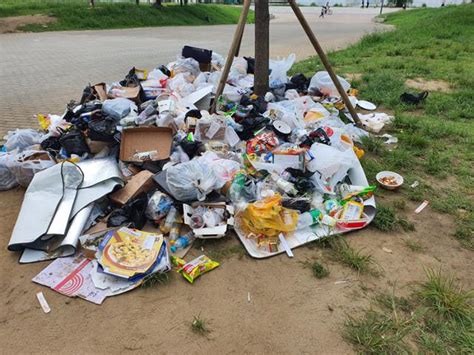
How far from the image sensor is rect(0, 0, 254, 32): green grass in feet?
47.6

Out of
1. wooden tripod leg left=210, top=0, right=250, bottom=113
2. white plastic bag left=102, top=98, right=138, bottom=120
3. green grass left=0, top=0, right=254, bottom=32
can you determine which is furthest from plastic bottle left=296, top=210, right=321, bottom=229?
green grass left=0, top=0, right=254, bottom=32

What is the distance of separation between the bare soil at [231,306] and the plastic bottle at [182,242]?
9 centimetres

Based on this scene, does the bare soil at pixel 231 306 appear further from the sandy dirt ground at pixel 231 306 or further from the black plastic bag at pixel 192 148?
the black plastic bag at pixel 192 148

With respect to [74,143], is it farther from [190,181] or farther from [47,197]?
[190,181]

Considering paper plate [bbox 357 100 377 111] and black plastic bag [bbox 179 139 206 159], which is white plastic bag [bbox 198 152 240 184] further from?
paper plate [bbox 357 100 377 111]

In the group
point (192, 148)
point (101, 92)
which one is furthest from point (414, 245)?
point (101, 92)

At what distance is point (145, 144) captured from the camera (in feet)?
10.6

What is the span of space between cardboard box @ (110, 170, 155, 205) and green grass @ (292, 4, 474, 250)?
1817 millimetres

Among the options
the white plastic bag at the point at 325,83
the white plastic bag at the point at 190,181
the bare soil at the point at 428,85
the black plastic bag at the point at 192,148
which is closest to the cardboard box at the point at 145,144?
the black plastic bag at the point at 192,148

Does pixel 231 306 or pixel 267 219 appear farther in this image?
pixel 267 219

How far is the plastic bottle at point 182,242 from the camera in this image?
94.2 inches

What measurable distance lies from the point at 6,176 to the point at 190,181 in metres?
1.74

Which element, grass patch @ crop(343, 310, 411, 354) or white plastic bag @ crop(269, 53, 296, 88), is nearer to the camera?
grass patch @ crop(343, 310, 411, 354)

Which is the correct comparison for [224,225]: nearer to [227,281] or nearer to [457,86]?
[227,281]
